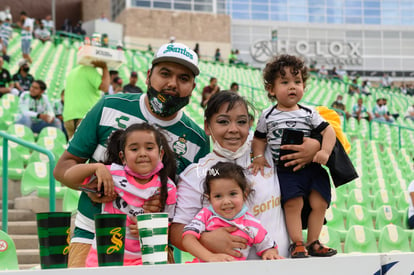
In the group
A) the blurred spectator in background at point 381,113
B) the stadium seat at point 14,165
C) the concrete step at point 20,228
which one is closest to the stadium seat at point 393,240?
the concrete step at point 20,228

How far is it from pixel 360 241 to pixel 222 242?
3.24 m

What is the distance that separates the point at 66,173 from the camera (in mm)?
2262

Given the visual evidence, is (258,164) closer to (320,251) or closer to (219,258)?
(320,251)

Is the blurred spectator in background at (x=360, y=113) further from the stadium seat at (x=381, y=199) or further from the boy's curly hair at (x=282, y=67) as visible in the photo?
the boy's curly hair at (x=282, y=67)

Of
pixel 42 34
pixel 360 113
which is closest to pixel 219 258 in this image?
pixel 360 113

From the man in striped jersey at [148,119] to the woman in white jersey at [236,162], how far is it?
0.18 m

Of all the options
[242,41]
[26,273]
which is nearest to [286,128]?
[26,273]

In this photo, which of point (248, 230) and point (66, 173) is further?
point (66, 173)

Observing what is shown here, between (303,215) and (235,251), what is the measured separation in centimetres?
57

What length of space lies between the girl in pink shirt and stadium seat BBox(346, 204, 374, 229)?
13.0ft

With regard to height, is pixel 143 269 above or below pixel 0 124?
below

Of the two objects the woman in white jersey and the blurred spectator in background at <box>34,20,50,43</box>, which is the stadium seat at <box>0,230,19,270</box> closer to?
the woman in white jersey

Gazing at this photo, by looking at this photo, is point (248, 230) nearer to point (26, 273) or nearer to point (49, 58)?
point (26, 273)

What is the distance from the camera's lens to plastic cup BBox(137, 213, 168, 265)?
66.7 inches
